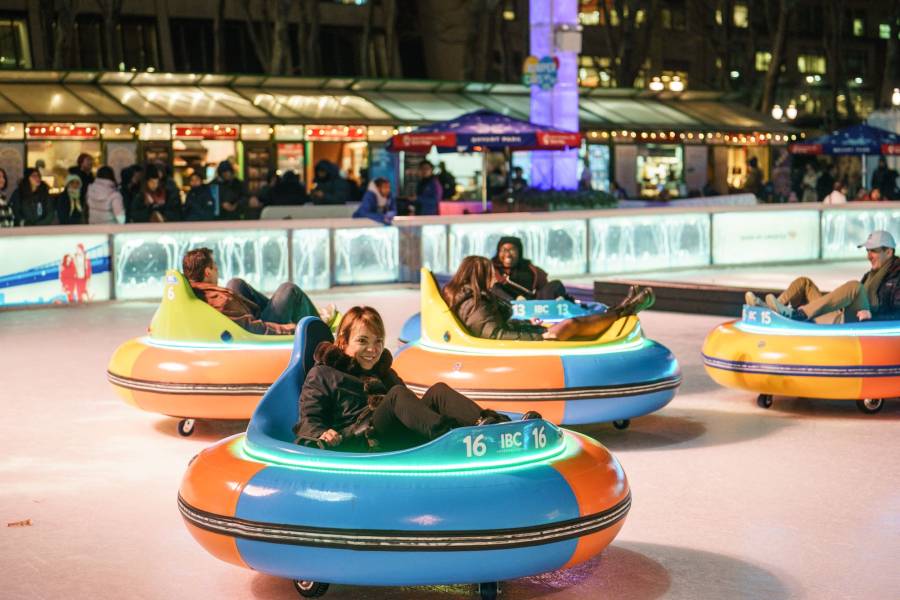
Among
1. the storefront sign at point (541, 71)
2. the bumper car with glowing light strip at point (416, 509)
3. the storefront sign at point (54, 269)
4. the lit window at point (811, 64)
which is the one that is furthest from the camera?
the lit window at point (811, 64)

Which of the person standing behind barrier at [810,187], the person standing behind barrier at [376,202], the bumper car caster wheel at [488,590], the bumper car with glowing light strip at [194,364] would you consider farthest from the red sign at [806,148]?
the bumper car caster wheel at [488,590]

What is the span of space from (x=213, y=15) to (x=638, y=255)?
23.8 metres

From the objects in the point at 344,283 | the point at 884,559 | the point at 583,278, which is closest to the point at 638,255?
the point at 583,278

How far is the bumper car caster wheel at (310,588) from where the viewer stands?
597 centimetres

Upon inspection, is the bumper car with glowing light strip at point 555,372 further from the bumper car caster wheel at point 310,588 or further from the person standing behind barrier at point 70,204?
the person standing behind barrier at point 70,204

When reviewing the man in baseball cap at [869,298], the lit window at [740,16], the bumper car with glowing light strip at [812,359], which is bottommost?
the bumper car with glowing light strip at [812,359]

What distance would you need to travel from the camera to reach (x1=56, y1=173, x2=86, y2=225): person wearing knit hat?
20.5 meters

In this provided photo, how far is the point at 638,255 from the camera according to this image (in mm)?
22219

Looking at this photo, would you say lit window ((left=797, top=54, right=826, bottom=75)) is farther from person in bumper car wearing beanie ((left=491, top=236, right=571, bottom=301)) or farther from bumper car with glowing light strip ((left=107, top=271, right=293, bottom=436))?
bumper car with glowing light strip ((left=107, top=271, right=293, bottom=436))

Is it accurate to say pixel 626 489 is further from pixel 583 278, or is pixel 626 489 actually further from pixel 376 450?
pixel 583 278

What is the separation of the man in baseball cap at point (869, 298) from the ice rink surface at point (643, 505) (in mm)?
654

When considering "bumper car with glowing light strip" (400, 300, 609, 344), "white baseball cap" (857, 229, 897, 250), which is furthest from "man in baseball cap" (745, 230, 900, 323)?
"bumper car with glowing light strip" (400, 300, 609, 344)

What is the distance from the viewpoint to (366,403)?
21.4ft

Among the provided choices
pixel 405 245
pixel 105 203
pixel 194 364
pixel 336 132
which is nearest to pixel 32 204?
pixel 105 203
